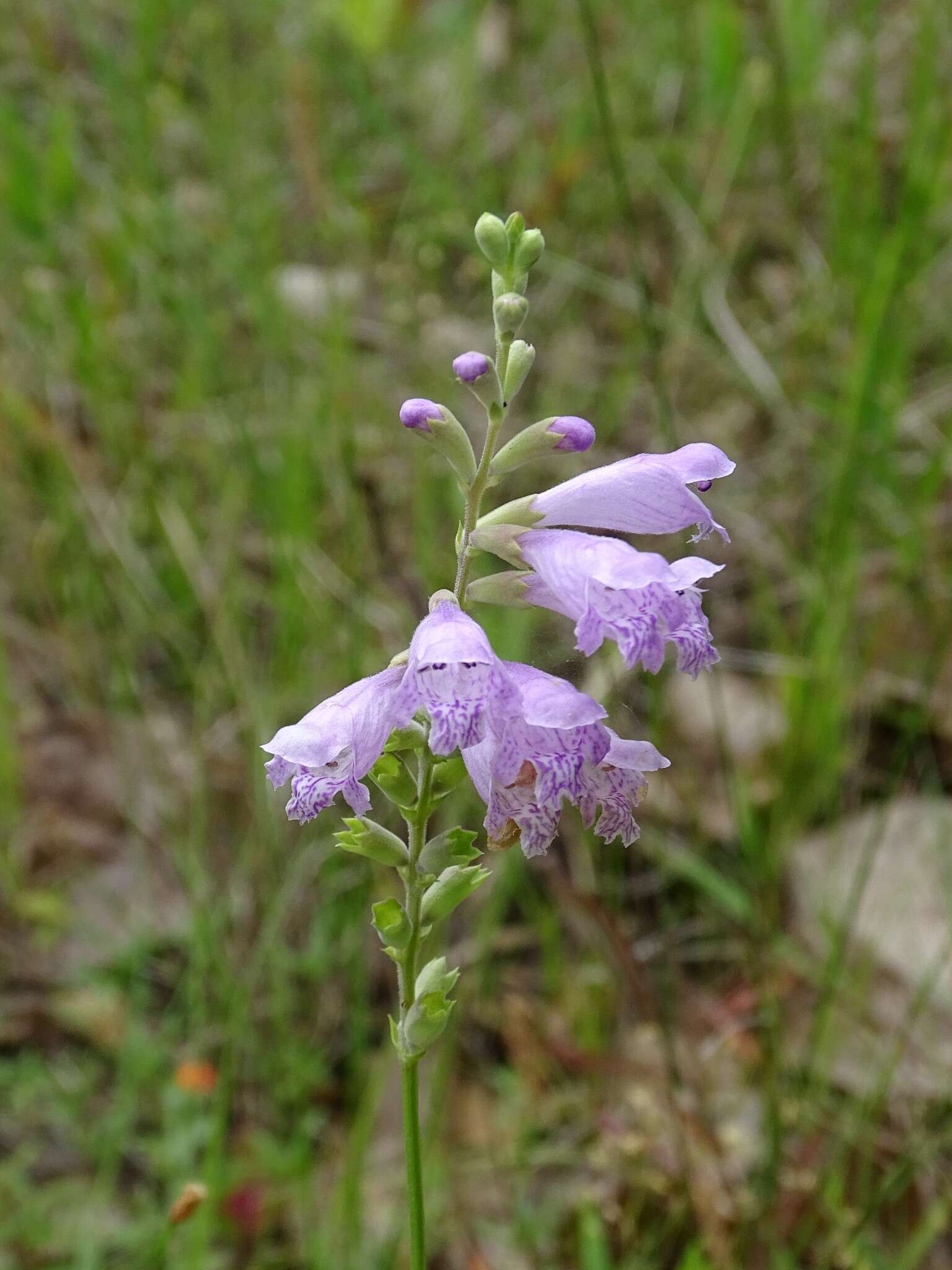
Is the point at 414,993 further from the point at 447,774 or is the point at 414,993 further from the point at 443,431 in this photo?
the point at 443,431

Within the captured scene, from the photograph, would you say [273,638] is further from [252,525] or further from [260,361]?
[260,361]

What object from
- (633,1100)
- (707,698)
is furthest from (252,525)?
(633,1100)

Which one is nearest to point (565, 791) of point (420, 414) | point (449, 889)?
point (449, 889)

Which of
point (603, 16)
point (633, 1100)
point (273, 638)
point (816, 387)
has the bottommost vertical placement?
point (633, 1100)

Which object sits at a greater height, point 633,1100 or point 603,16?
point 603,16

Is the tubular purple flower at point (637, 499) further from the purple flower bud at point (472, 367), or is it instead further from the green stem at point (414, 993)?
the green stem at point (414, 993)

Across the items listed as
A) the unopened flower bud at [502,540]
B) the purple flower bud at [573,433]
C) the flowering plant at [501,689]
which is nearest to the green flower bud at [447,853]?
the flowering plant at [501,689]
